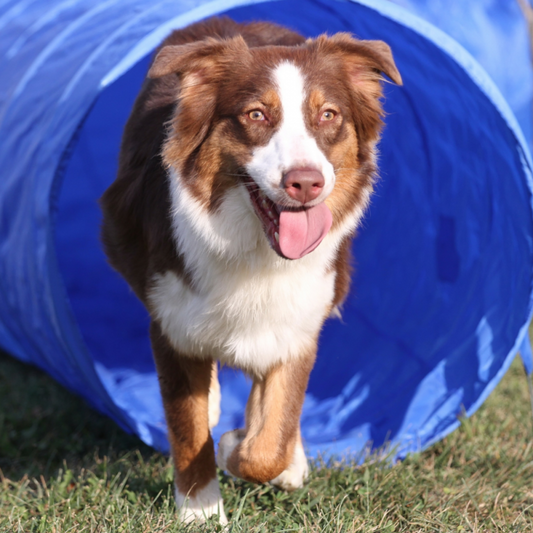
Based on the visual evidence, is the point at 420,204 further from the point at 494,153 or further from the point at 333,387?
the point at 333,387

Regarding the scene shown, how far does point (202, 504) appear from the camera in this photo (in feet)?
12.5

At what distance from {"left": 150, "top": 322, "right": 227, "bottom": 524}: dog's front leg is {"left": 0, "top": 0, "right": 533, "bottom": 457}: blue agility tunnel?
718mm

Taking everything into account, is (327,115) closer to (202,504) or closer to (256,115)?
(256,115)

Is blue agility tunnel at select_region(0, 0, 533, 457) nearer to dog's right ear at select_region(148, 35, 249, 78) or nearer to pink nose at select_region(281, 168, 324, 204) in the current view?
dog's right ear at select_region(148, 35, 249, 78)

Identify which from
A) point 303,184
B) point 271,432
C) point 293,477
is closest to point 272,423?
point 271,432

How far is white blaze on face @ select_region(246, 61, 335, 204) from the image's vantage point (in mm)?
3146

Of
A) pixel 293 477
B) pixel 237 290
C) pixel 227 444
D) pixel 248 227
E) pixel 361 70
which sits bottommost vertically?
pixel 293 477

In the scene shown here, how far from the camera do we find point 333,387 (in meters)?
5.77

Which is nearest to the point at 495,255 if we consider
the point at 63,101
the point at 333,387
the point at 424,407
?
the point at 424,407

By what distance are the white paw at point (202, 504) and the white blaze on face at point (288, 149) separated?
1.58 metres

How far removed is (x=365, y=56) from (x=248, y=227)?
39.6 inches

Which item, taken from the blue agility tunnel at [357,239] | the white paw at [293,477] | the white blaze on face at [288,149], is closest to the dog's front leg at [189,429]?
the white paw at [293,477]

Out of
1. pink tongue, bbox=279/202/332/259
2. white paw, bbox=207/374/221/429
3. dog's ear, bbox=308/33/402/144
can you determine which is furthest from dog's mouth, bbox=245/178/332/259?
white paw, bbox=207/374/221/429

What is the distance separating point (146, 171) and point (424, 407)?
8.56 ft
